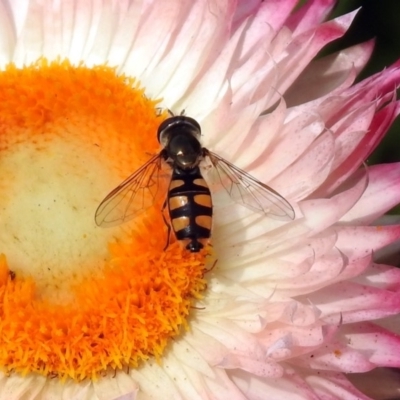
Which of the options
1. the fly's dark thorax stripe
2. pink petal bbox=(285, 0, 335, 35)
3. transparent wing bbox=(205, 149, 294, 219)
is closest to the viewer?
the fly's dark thorax stripe

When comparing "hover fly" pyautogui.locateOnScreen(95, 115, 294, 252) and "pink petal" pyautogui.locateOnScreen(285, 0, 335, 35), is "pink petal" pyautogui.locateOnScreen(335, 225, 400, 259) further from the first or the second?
"pink petal" pyautogui.locateOnScreen(285, 0, 335, 35)

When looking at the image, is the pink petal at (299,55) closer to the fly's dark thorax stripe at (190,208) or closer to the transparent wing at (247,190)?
the transparent wing at (247,190)

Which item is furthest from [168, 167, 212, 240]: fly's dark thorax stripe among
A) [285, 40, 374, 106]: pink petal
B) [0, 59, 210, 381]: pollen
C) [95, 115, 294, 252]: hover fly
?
[285, 40, 374, 106]: pink petal

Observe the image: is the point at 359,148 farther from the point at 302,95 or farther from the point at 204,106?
the point at 204,106

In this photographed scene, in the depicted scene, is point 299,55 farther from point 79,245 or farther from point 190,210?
point 79,245

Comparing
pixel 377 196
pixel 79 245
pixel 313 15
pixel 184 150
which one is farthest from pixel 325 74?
pixel 79 245

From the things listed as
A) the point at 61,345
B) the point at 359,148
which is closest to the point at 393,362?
the point at 359,148
